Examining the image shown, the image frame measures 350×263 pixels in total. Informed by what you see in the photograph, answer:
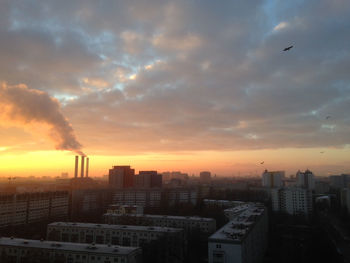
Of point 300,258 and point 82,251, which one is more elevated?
point 82,251

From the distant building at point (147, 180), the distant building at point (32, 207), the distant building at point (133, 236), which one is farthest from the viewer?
the distant building at point (147, 180)

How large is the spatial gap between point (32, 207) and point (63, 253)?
12.1m

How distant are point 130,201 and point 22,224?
37.8 ft

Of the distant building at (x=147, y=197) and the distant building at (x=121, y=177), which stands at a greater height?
the distant building at (x=121, y=177)

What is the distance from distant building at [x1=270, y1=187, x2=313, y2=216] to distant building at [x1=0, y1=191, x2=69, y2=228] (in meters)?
17.3

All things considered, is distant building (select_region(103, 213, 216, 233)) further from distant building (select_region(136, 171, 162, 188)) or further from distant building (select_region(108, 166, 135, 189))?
distant building (select_region(136, 171, 162, 188))

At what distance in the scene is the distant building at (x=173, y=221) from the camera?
1502 cm

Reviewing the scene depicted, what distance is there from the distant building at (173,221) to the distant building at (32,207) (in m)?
5.58

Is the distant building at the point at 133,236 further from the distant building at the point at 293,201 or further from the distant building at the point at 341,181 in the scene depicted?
the distant building at the point at 341,181

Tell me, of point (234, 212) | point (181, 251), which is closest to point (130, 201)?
point (234, 212)

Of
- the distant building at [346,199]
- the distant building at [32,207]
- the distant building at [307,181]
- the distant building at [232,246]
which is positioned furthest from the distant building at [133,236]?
the distant building at [307,181]

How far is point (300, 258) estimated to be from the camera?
11.2 meters

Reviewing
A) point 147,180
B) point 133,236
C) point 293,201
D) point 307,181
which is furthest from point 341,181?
point 133,236

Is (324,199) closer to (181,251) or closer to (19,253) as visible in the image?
(181,251)
